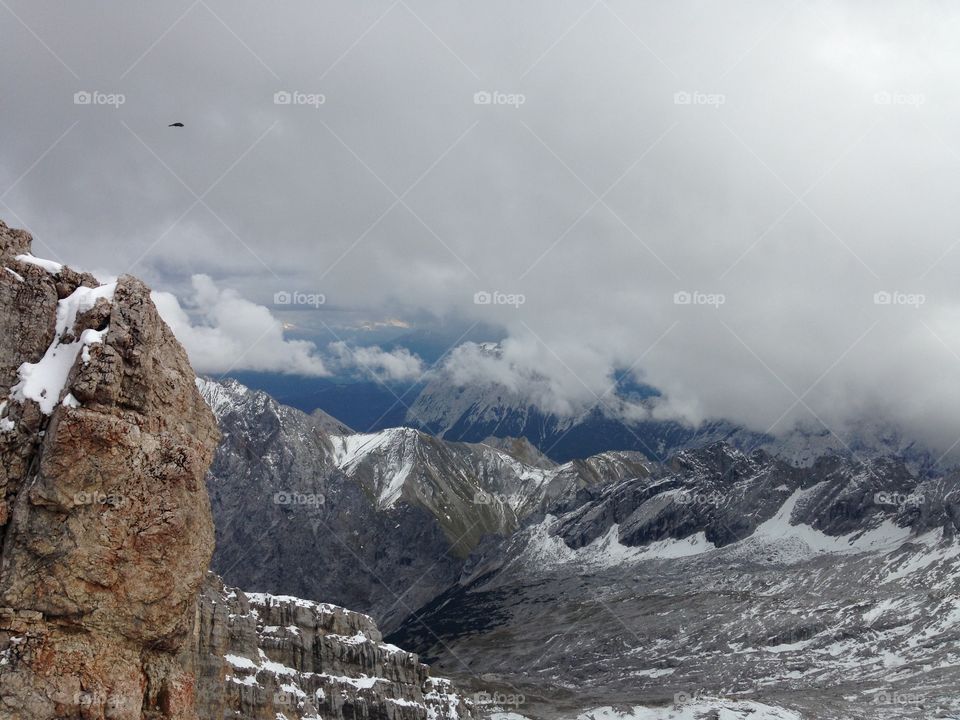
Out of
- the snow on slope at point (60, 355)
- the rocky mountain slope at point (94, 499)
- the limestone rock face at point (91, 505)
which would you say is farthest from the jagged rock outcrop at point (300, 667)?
the snow on slope at point (60, 355)

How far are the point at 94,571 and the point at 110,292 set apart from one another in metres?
11.7

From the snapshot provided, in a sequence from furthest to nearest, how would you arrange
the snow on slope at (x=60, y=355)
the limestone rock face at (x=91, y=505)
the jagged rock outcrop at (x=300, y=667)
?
the jagged rock outcrop at (x=300, y=667), the snow on slope at (x=60, y=355), the limestone rock face at (x=91, y=505)

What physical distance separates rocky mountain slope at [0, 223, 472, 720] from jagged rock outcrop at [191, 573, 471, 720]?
285 feet

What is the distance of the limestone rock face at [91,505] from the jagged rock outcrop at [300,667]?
286 feet

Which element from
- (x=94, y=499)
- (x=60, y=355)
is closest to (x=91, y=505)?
(x=94, y=499)

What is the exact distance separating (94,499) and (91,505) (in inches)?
10.3

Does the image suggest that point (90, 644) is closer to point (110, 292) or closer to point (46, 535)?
point (46, 535)

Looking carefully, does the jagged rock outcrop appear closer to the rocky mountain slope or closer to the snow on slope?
the rocky mountain slope

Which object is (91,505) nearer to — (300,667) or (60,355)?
(60,355)

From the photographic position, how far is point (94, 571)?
1321 inches

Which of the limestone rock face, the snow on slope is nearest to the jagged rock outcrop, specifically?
the limestone rock face

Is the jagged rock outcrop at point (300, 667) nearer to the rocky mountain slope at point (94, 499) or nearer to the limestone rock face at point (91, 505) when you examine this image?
the rocky mountain slope at point (94, 499)

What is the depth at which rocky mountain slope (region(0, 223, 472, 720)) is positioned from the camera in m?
32.9

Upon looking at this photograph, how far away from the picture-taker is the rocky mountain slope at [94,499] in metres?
32.9
